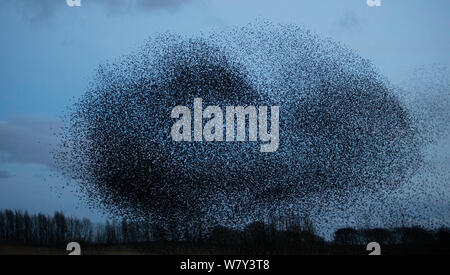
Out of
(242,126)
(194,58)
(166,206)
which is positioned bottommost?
(166,206)

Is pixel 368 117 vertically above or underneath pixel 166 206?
above

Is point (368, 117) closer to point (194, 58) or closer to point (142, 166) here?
point (194, 58)

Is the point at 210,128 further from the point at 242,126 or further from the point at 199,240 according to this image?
the point at 199,240

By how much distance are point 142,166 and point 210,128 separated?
56.5 inches
